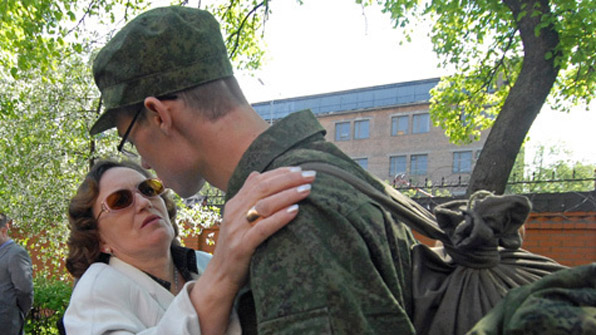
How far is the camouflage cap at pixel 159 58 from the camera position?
1.34 m

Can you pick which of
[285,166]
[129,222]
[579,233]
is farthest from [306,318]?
[579,233]

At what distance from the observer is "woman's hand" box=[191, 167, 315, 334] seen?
1018 millimetres

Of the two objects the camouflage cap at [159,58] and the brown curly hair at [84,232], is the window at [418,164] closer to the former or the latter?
the brown curly hair at [84,232]

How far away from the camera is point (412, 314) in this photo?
111cm

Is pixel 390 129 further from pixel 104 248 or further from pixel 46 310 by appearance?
pixel 104 248

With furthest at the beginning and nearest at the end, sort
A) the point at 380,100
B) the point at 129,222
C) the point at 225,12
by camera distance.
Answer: the point at 380,100
the point at 225,12
the point at 129,222

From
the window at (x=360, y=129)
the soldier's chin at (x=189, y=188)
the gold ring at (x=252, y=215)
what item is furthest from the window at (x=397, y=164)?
the gold ring at (x=252, y=215)

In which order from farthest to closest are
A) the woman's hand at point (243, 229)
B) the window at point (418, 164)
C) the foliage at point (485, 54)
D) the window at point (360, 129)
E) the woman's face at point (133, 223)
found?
the window at point (360, 129)
the window at point (418, 164)
the foliage at point (485, 54)
the woman's face at point (133, 223)
the woman's hand at point (243, 229)

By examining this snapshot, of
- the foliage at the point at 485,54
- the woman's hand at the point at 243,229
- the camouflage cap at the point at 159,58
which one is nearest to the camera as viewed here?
the woman's hand at the point at 243,229

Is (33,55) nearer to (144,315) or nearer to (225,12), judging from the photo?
(225,12)

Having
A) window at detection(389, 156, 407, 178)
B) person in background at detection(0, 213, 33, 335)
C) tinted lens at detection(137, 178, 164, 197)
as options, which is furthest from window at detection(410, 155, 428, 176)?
tinted lens at detection(137, 178, 164, 197)

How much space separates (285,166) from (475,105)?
24.2ft

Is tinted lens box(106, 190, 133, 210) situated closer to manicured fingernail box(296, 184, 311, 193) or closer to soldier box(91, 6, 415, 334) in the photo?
soldier box(91, 6, 415, 334)

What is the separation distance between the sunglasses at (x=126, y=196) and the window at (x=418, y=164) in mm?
39843
